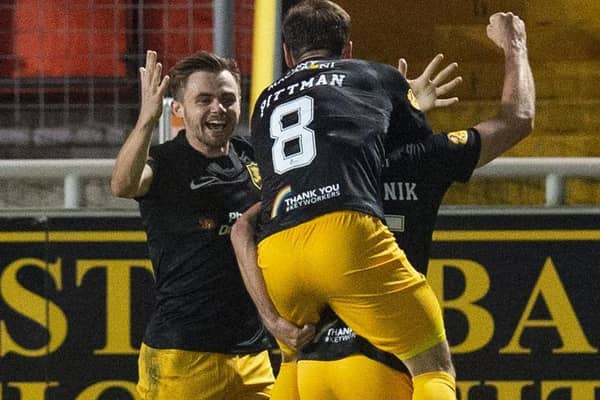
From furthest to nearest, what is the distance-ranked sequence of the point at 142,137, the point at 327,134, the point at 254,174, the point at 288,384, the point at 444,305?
the point at 444,305 < the point at 254,174 < the point at 142,137 < the point at 288,384 < the point at 327,134

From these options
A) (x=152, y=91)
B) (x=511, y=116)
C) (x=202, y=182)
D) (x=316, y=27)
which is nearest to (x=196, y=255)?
(x=202, y=182)

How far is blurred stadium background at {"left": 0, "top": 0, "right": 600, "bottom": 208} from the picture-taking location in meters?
6.50

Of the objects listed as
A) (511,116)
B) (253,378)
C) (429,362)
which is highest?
(511,116)

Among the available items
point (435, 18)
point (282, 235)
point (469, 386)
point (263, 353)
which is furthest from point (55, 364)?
point (435, 18)

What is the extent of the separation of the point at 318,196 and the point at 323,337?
462 mm

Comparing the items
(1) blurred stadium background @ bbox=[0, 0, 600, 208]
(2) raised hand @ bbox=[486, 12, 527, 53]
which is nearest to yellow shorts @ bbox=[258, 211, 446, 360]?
(2) raised hand @ bbox=[486, 12, 527, 53]

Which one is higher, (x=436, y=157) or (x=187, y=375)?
(x=436, y=157)

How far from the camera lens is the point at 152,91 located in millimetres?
4863

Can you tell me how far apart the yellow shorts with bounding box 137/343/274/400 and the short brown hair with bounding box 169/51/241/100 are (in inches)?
36.7

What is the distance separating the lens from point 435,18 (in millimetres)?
7820

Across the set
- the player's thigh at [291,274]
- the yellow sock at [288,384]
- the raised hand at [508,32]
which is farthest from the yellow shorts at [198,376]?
the raised hand at [508,32]

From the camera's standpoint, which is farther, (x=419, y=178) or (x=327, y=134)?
(x=419, y=178)

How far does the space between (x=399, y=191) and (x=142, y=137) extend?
0.93 meters

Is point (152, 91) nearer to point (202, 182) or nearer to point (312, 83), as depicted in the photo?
point (202, 182)
